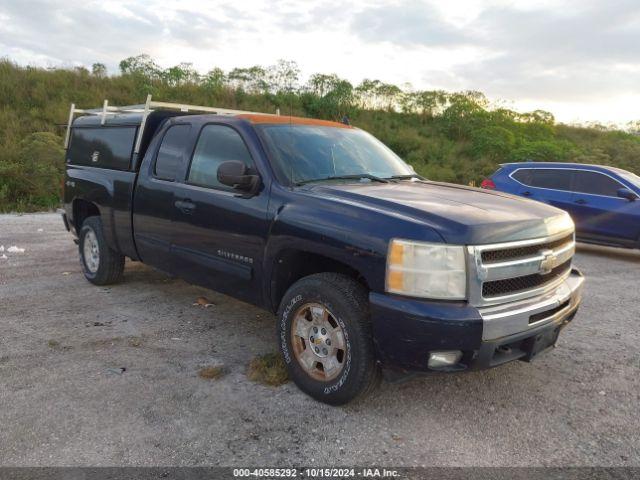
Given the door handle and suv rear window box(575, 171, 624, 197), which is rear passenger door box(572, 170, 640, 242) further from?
the door handle

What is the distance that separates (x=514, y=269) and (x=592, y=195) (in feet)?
24.2

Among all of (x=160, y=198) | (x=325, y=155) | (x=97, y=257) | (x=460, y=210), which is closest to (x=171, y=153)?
(x=160, y=198)

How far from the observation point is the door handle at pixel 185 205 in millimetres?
4252

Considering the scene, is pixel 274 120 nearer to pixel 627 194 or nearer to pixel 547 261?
pixel 547 261

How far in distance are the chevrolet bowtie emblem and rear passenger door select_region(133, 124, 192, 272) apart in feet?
9.56

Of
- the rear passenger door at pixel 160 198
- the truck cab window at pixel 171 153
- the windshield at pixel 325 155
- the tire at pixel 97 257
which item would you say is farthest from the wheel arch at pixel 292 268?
the tire at pixel 97 257

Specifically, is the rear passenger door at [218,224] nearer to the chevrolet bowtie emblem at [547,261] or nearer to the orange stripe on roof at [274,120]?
the orange stripe on roof at [274,120]

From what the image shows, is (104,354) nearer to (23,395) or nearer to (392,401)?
(23,395)

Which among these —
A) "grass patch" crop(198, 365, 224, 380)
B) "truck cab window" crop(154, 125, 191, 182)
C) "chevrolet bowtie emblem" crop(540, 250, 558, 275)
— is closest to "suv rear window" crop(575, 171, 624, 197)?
"chevrolet bowtie emblem" crop(540, 250, 558, 275)

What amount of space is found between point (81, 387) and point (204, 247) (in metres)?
1.34

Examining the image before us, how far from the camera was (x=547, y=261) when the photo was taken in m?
3.21

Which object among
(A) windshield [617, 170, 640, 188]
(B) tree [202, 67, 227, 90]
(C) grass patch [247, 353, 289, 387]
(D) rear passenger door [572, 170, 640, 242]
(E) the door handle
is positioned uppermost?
(B) tree [202, 67, 227, 90]

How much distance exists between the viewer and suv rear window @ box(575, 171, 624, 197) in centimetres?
910

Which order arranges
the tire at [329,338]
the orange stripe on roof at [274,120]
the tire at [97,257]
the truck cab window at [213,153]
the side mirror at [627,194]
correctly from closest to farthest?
the tire at [329,338] → the truck cab window at [213,153] → the orange stripe on roof at [274,120] → the tire at [97,257] → the side mirror at [627,194]
